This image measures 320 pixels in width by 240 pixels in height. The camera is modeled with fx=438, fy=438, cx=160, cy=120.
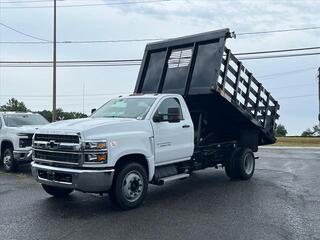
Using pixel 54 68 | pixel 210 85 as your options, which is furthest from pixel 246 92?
pixel 54 68

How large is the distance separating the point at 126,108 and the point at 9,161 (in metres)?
5.72

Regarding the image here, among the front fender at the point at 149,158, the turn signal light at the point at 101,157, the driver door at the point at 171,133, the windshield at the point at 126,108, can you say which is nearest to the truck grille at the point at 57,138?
the turn signal light at the point at 101,157

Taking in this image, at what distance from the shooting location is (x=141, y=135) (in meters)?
7.90

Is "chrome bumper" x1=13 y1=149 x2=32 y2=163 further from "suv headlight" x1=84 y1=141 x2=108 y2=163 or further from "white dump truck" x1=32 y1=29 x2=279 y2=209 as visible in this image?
"suv headlight" x1=84 y1=141 x2=108 y2=163

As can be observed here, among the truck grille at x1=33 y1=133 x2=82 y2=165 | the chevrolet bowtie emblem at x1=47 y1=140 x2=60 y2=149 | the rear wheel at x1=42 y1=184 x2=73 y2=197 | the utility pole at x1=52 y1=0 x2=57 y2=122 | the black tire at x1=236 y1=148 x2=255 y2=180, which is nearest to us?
the truck grille at x1=33 y1=133 x2=82 y2=165

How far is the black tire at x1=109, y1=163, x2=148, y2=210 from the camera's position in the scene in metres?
7.42

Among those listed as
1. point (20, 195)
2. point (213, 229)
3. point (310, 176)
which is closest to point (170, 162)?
point (213, 229)

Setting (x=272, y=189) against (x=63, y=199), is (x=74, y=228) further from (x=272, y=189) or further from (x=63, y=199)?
(x=272, y=189)

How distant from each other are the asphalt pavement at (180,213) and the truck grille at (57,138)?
1.23 meters

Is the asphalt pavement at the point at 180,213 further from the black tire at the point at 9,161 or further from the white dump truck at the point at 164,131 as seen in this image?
the black tire at the point at 9,161

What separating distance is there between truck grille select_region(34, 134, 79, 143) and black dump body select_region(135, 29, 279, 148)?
3585 millimetres

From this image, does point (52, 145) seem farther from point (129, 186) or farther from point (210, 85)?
point (210, 85)

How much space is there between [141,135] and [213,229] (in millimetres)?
2305

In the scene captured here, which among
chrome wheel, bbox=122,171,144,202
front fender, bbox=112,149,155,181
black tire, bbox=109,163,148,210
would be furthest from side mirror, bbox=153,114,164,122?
chrome wheel, bbox=122,171,144,202
